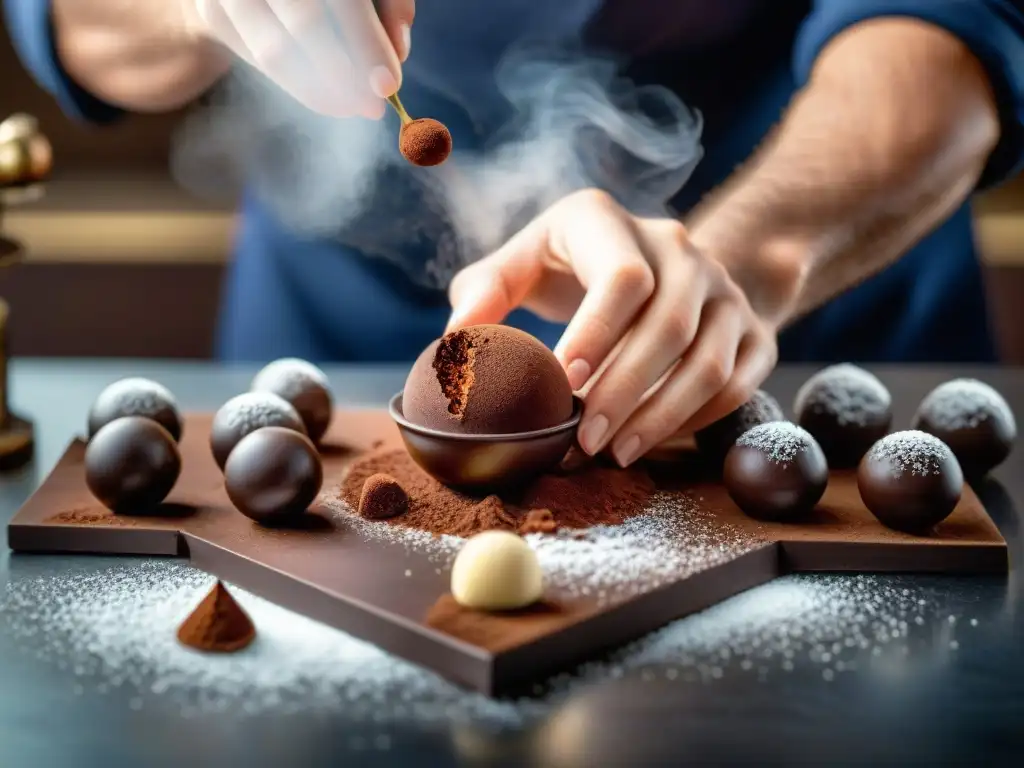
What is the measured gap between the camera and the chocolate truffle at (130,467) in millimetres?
1382

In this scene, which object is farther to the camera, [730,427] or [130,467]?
[730,427]

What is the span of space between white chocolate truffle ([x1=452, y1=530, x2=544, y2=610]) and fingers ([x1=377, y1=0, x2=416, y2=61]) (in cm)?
60

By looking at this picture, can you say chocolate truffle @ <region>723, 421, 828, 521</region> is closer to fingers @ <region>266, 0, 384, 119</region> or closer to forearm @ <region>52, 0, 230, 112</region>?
fingers @ <region>266, 0, 384, 119</region>

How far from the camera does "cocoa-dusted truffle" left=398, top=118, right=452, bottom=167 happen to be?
4.30 ft

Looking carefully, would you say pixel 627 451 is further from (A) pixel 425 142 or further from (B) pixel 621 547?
(A) pixel 425 142

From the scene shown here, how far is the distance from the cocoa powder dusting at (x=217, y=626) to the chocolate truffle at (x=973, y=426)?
0.97 m

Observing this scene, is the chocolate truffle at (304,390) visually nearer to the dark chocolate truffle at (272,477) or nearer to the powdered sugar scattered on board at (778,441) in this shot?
the dark chocolate truffle at (272,477)

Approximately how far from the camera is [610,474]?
1507 millimetres

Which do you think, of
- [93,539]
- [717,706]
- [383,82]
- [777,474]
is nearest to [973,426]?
[777,474]

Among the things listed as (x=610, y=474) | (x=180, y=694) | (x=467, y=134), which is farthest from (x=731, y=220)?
(x=180, y=694)

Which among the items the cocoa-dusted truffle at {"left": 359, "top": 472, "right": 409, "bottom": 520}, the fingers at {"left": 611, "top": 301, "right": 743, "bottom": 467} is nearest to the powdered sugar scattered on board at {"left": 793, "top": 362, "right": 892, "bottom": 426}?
the fingers at {"left": 611, "top": 301, "right": 743, "bottom": 467}

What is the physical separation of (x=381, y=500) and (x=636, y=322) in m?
0.42

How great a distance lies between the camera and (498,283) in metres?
1.69

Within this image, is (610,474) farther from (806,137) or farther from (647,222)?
(806,137)
